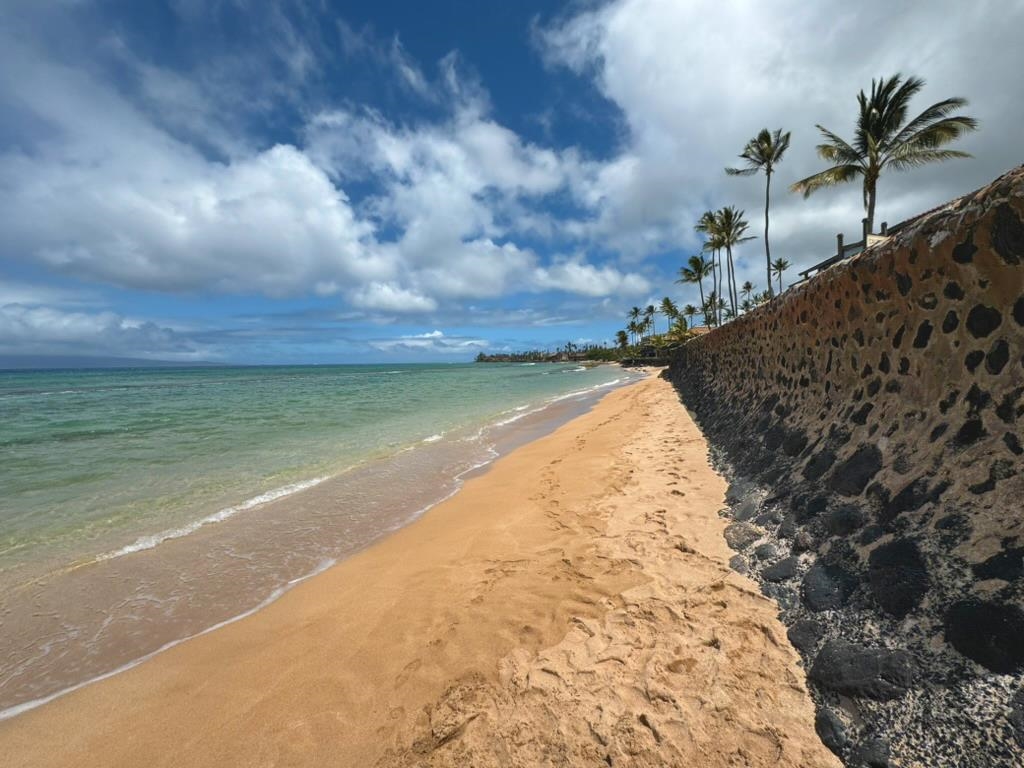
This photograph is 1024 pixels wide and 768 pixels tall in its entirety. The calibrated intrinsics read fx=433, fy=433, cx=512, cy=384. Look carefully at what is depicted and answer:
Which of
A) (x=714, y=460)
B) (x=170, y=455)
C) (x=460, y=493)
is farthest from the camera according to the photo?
(x=170, y=455)

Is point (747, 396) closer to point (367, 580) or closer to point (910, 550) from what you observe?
point (910, 550)

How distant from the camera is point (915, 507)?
271 centimetres

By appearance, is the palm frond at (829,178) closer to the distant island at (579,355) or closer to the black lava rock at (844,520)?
the black lava rock at (844,520)

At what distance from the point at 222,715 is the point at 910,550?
4.41 m

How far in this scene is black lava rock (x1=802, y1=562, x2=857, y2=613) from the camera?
267 cm

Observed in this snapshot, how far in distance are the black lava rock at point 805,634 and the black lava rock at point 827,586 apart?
0.41ft

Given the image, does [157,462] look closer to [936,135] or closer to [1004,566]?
[1004,566]

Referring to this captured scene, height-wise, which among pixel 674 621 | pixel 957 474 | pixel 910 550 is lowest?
pixel 674 621

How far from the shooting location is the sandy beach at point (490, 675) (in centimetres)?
226

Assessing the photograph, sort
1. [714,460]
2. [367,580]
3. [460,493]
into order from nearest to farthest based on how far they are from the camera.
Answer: [367,580]
[714,460]
[460,493]

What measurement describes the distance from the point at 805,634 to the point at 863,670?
427 mm

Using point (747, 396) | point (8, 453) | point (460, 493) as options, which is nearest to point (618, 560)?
point (460, 493)

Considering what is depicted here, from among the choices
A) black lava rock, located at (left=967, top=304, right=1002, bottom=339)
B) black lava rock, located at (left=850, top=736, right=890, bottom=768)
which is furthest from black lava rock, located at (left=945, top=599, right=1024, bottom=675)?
black lava rock, located at (left=967, top=304, right=1002, bottom=339)

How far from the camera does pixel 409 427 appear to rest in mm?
14758
